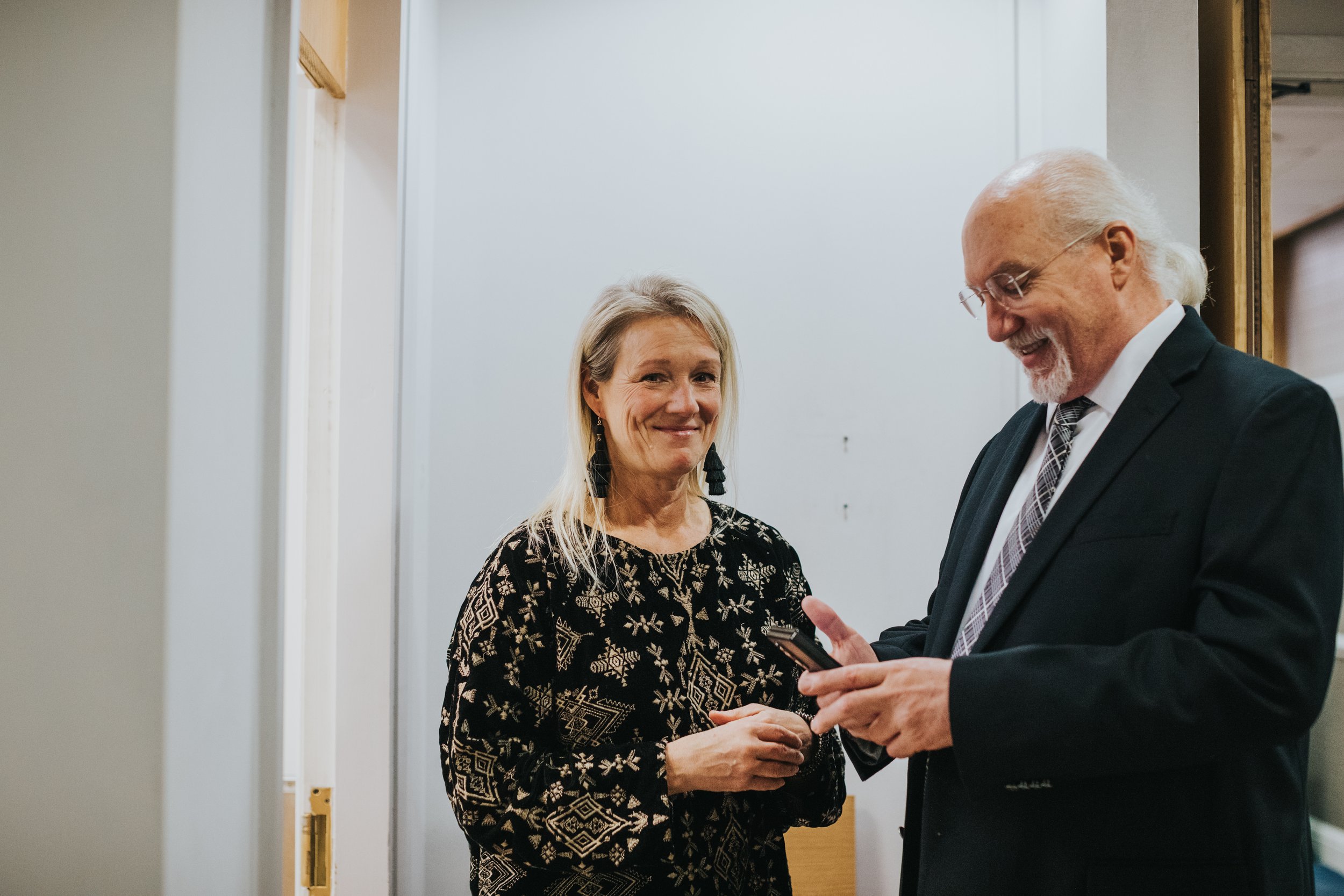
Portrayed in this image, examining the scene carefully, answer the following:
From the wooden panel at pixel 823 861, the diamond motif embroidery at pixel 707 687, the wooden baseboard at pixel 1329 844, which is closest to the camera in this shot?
the diamond motif embroidery at pixel 707 687

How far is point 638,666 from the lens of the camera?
149 cm

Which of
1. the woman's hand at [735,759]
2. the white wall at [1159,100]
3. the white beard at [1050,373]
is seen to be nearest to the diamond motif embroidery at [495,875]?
the woman's hand at [735,759]

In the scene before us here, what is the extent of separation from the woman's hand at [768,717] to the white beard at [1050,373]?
2.01 feet

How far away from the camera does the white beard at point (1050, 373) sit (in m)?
1.34

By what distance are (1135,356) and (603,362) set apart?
843mm

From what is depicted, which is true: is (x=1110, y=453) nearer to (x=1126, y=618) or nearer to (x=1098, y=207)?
(x=1126, y=618)

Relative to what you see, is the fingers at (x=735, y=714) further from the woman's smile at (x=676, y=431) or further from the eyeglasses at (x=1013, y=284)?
the eyeglasses at (x=1013, y=284)

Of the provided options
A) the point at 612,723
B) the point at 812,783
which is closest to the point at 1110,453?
the point at 812,783

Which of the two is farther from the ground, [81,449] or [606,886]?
[81,449]

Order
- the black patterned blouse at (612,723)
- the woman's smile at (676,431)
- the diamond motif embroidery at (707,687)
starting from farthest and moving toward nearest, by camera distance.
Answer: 1. the woman's smile at (676,431)
2. the diamond motif embroidery at (707,687)
3. the black patterned blouse at (612,723)

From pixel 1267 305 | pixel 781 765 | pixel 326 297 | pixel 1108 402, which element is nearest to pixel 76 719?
pixel 781 765

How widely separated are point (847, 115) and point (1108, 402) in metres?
1.88

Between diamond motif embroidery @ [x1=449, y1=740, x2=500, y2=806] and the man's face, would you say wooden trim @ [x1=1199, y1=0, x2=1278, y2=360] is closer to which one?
the man's face

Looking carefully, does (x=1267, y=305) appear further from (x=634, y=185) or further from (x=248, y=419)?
(x=248, y=419)
